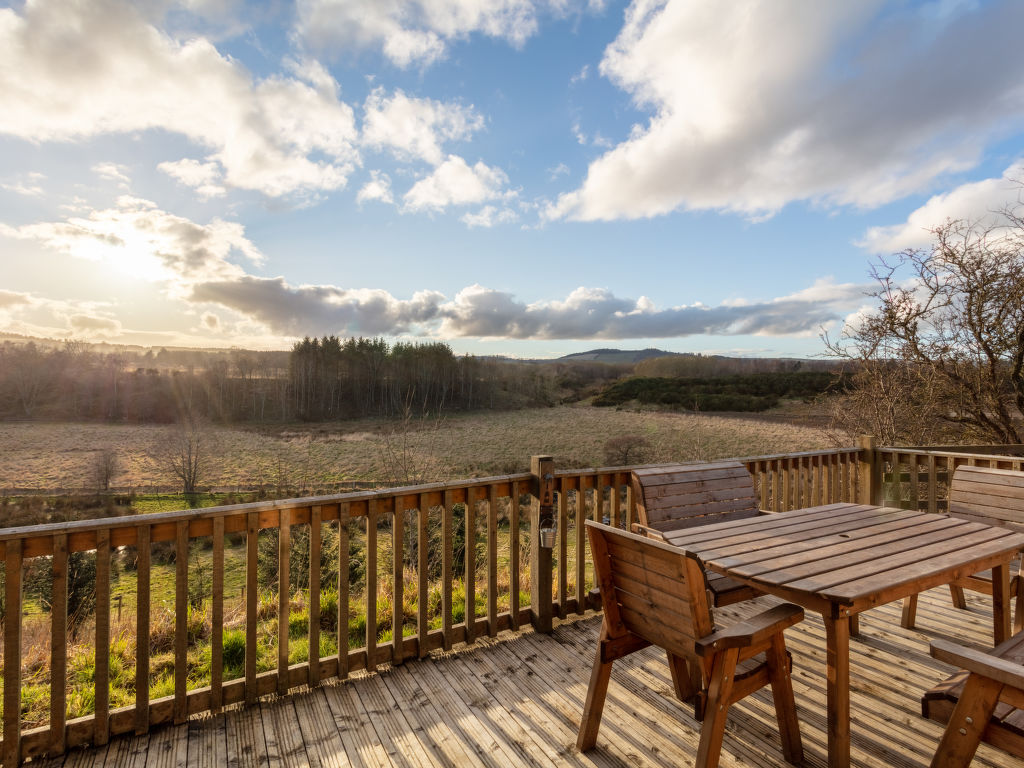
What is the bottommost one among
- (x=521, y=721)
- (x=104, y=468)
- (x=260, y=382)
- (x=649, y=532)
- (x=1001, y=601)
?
(x=104, y=468)

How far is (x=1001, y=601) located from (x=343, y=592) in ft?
11.1

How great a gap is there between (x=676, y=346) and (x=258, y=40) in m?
27.8

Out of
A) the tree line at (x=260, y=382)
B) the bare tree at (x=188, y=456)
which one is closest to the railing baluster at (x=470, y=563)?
the bare tree at (x=188, y=456)

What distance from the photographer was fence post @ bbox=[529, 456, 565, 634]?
9.12 ft

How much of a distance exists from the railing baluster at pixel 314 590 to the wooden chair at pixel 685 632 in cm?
132

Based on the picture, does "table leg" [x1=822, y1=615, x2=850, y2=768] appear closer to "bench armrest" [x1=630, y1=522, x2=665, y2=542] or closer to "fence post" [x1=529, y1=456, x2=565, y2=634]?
"bench armrest" [x1=630, y1=522, x2=665, y2=542]

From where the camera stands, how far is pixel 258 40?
543cm

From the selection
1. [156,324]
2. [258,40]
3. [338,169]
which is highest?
[258,40]

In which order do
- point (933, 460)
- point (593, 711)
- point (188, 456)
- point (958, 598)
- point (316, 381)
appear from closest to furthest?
point (593, 711) < point (958, 598) < point (933, 460) < point (188, 456) < point (316, 381)

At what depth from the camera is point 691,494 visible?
2736mm

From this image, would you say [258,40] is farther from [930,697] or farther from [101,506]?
[101,506]

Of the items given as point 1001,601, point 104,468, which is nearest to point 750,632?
point 1001,601

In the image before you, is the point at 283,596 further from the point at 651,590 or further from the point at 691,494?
the point at 691,494

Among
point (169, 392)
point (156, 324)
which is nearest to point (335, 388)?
point (169, 392)
